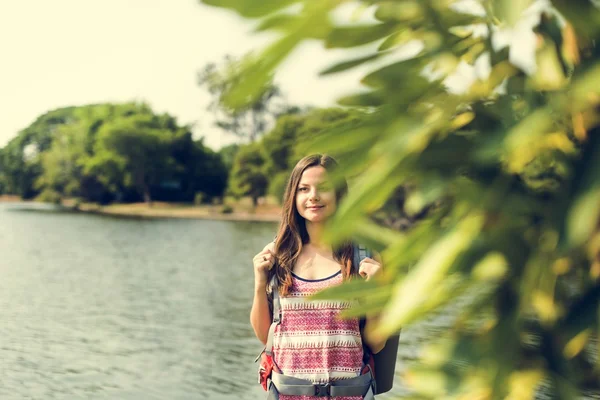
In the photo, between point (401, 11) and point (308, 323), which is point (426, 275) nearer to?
point (401, 11)

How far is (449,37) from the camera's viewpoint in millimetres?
436

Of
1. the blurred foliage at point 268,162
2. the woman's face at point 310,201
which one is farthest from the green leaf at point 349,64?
the blurred foliage at point 268,162

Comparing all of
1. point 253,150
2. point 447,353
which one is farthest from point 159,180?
point 447,353

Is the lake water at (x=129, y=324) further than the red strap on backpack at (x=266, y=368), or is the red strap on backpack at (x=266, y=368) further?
the lake water at (x=129, y=324)

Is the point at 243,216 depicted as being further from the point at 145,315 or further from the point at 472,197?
the point at 472,197

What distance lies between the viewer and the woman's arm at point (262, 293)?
3.13 m

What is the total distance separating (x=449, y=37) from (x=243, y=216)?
5415 cm

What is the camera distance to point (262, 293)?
10.3ft

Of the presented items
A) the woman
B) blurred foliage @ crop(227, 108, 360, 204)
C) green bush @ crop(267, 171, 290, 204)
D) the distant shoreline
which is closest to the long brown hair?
the woman

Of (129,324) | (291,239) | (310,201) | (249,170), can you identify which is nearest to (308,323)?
(291,239)

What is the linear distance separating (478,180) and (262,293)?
2752 mm

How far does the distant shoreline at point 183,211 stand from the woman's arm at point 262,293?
47.7 meters

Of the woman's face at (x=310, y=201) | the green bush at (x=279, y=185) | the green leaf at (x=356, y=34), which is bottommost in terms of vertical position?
the green bush at (x=279, y=185)

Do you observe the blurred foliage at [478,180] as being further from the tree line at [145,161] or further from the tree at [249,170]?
the tree at [249,170]
